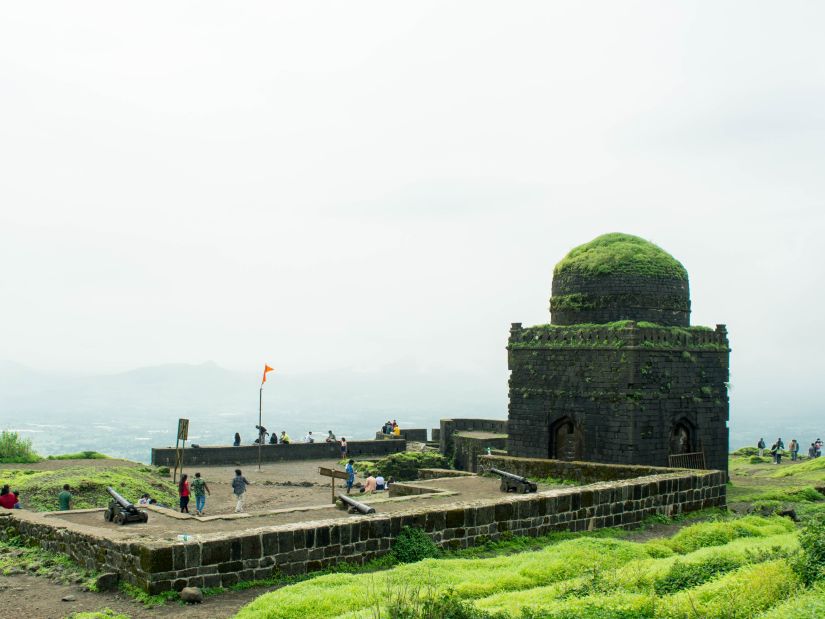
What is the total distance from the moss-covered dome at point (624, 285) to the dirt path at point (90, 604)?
21.3 m

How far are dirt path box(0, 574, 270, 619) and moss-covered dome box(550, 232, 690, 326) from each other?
21337mm

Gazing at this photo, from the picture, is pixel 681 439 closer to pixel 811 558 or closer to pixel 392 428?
pixel 811 558

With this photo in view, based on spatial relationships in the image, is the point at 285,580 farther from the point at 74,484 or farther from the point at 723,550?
the point at 74,484

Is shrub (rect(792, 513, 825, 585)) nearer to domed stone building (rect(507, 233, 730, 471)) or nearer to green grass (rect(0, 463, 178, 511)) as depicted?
domed stone building (rect(507, 233, 730, 471))

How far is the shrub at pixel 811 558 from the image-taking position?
895cm

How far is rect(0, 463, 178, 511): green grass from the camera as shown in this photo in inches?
915

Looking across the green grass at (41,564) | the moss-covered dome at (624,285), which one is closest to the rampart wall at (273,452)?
the moss-covered dome at (624,285)

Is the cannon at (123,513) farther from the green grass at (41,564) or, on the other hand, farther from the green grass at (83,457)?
the green grass at (83,457)

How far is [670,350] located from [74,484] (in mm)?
19986

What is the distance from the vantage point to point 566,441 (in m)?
30.2

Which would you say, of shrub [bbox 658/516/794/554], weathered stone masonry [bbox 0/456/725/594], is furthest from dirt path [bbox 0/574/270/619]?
shrub [bbox 658/516/794/554]

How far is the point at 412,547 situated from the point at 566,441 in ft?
58.0

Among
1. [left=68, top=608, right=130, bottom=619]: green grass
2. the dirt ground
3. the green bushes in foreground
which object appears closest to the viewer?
the green bushes in foreground

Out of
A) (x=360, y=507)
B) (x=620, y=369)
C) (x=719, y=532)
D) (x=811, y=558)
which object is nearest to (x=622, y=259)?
(x=620, y=369)
